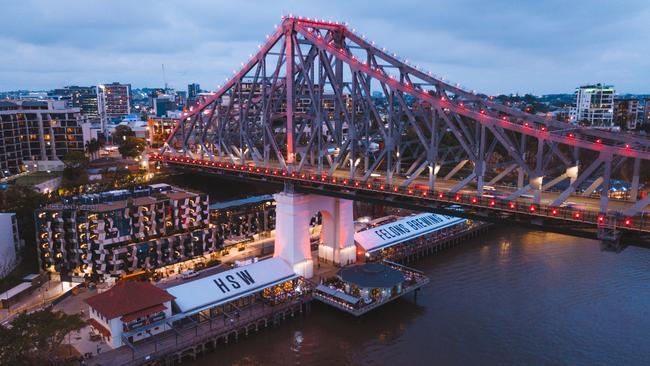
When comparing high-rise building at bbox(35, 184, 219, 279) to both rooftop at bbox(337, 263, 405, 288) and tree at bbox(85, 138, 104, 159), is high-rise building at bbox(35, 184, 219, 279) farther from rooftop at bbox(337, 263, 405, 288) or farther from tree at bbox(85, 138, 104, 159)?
tree at bbox(85, 138, 104, 159)

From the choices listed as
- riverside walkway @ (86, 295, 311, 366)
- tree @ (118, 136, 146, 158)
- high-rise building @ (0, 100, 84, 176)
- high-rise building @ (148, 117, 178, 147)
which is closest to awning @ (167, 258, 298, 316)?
riverside walkway @ (86, 295, 311, 366)

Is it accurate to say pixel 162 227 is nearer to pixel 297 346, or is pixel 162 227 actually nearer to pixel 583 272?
pixel 297 346

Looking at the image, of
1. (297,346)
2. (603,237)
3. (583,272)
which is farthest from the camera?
(583,272)

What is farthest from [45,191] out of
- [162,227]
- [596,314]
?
[596,314]

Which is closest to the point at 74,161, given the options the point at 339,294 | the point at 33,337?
the point at 33,337

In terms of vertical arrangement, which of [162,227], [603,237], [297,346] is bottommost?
[297,346]

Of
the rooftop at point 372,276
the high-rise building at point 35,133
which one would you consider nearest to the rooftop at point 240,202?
the rooftop at point 372,276
